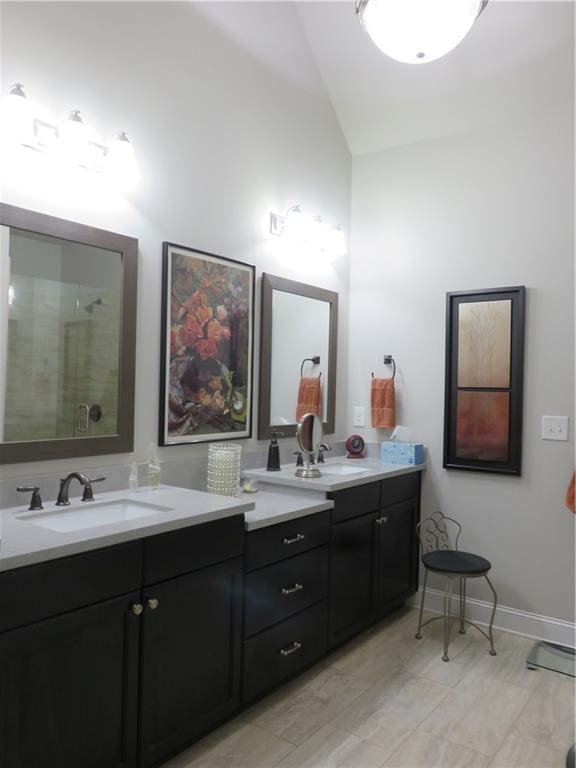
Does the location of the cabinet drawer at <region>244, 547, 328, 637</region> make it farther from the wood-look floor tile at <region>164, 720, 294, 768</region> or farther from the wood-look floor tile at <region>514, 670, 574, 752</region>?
the wood-look floor tile at <region>514, 670, 574, 752</region>

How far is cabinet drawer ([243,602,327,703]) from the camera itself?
2129 millimetres

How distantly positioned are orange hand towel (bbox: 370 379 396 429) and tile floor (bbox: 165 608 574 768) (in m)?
1.22

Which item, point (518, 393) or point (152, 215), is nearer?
point (152, 215)

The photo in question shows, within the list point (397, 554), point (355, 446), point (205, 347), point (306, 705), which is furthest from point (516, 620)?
point (205, 347)

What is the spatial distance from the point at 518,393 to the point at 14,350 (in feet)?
8.05

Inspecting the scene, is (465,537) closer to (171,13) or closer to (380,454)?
(380,454)

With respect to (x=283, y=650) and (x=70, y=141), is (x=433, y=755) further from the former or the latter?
(x=70, y=141)

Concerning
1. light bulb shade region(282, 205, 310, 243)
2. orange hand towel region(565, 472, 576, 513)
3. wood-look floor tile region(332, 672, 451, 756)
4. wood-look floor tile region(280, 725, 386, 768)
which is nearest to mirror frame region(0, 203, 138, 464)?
light bulb shade region(282, 205, 310, 243)

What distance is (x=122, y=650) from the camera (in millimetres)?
1658

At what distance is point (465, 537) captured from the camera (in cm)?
326

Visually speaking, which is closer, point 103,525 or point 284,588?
point 103,525

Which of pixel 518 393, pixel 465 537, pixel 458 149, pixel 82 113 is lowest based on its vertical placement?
pixel 465 537

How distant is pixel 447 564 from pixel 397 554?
0.37m

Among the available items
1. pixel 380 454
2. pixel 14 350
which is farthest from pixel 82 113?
pixel 380 454
